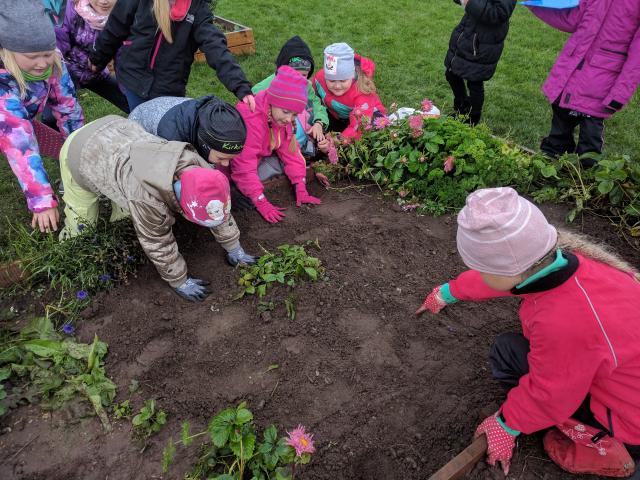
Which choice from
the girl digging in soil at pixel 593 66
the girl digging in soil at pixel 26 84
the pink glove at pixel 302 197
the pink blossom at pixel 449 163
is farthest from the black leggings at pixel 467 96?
the girl digging in soil at pixel 26 84

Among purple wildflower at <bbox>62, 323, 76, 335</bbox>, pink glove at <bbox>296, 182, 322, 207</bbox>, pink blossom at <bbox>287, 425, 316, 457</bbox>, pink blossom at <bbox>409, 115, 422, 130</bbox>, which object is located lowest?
purple wildflower at <bbox>62, 323, 76, 335</bbox>

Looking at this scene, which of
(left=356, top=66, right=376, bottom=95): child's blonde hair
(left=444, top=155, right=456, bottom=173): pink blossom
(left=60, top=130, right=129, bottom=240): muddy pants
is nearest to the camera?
(left=60, top=130, right=129, bottom=240): muddy pants

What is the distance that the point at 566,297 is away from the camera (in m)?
1.74

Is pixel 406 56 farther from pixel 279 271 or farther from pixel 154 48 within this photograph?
pixel 279 271

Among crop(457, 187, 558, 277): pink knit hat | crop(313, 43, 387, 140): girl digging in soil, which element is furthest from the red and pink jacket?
crop(457, 187, 558, 277): pink knit hat

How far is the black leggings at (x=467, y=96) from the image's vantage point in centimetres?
487

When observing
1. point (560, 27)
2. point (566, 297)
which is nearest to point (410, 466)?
point (566, 297)

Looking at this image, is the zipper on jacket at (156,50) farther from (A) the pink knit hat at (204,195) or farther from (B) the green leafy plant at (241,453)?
(B) the green leafy plant at (241,453)

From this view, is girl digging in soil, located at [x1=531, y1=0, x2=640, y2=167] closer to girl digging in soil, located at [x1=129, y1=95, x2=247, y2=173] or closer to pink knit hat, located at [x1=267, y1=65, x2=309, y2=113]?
pink knit hat, located at [x1=267, y1=65, x2=309, y2=113]

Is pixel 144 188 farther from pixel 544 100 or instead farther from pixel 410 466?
pixel 544 100

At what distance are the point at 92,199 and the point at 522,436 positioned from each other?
115 inches

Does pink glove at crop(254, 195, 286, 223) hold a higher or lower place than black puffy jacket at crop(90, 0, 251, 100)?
lower

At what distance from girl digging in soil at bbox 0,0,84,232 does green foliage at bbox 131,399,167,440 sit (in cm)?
145

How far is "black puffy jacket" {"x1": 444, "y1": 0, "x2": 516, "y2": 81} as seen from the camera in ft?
14.1
